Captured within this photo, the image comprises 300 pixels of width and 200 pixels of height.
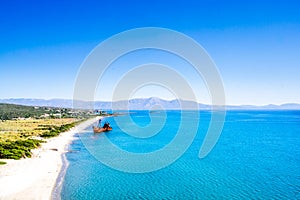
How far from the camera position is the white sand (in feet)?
74.1

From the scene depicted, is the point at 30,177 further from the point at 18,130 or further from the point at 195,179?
the point at 18,130

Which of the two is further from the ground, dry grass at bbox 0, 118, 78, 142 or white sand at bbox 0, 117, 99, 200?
dry grass at bbox 0, 118, 78, 142

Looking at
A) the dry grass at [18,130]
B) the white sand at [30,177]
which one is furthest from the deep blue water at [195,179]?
the dry grass at [18,130]

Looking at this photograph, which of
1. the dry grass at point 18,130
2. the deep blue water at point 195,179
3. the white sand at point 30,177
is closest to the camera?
the white sand at point 30,177

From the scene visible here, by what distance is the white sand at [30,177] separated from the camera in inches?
890

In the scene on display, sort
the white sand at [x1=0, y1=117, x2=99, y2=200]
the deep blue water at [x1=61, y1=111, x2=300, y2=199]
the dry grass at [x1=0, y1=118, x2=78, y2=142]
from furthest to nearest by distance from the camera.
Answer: the dry grass at [x1=0, y1=118, x2=78, y2=142] < the deep blue water at [x1=61, y1=111, x2=300, y2=199] < the white sand at [x1=0, y1=117, x2=99, y2=200]

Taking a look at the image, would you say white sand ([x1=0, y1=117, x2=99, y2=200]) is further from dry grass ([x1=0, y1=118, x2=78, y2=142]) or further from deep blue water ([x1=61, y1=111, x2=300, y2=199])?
dry grass ([x1=0, y1=118, x2=78, y2=142])

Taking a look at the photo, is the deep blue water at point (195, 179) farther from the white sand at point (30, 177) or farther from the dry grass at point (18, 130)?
the dry grass at point (18, 130)

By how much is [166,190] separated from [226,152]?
2422 cm

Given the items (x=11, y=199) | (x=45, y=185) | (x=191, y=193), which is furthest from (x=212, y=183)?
(x=11, y=199)

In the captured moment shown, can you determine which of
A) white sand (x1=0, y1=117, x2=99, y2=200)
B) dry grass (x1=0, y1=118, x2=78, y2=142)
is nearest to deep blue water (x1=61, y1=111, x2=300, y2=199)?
white sand (x1=0, y1=117, x2=99, y2=200)

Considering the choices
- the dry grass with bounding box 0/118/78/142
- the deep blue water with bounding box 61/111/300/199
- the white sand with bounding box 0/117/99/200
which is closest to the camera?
the white sand with bounding box 0/117/99/200

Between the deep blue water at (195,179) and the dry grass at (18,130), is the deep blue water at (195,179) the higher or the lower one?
the lower one

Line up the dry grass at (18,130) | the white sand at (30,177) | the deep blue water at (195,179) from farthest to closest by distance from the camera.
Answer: the dry grass at (18,130) < the deep blue water at (195,179) < the white sand at (30,177)
